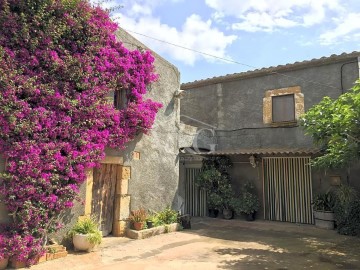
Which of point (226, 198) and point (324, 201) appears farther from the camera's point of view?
point (226, 198)

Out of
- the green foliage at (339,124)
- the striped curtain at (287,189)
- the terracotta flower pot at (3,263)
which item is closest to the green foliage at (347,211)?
the striped curtain at (287,189)

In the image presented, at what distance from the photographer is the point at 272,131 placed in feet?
44.0

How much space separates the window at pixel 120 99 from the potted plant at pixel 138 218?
3.12m

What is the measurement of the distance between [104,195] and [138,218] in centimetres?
121

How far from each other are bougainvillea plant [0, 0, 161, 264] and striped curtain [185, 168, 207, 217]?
630 centimetres

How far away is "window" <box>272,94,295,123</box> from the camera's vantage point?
13.0m

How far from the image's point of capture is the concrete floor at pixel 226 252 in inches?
260

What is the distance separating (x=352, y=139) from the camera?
6.83 m

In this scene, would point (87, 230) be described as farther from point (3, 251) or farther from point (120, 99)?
point (120, 99)

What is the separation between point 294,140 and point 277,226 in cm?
351

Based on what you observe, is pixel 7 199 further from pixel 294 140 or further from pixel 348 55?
pixel 348 55

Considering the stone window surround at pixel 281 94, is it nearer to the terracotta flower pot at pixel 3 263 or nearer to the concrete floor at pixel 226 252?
the concrete floor at pixel 226 252

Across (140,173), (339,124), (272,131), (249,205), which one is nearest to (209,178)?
(249,205)

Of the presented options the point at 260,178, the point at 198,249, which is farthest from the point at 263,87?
the point at 198,249
